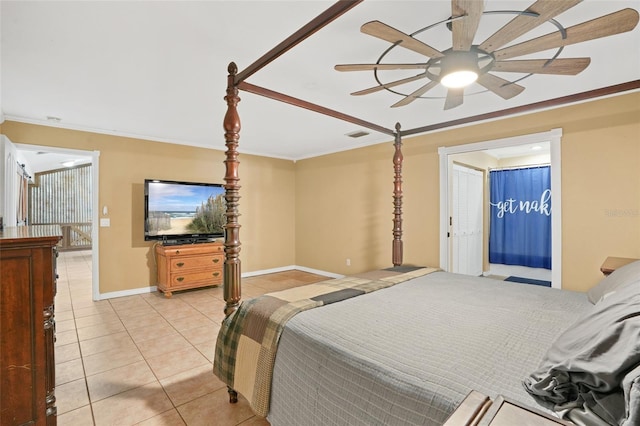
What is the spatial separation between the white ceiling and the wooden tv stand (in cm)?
184

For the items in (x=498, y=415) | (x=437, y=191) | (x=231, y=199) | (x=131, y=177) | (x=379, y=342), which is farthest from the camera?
(x=131, y=177)

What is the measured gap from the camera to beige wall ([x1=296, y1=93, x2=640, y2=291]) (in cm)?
275

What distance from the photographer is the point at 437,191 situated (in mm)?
4059

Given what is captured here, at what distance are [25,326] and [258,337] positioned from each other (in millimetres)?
1055

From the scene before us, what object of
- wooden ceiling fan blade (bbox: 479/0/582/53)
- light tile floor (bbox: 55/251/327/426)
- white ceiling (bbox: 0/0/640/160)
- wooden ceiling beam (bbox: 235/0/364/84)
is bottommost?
light tile floor (bbox: 55/251/327/426)

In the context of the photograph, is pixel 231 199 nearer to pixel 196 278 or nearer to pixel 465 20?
pixel 465 20

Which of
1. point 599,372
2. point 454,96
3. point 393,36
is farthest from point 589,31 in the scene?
point 599,372

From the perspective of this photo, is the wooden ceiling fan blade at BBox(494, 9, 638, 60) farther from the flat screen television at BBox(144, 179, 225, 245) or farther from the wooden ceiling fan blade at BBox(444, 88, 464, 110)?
the flat screen television at BBox(144, 179, 225, 245)

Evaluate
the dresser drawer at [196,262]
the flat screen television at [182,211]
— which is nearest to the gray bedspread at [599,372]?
the dresser drawer at [196,262]

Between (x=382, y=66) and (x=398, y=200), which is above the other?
(x=382, y=66)

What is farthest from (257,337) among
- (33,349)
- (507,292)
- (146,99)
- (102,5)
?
(146,99)

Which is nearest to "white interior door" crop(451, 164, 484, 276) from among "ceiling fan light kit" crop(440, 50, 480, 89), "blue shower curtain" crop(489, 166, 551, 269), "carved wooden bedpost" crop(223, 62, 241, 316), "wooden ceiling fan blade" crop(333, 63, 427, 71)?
"blue shower curtain" crop(489, 166, 551, 269)

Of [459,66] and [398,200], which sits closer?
[459,66]

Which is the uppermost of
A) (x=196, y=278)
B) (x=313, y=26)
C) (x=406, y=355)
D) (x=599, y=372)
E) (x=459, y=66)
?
(x=313, y=26)
